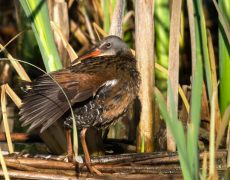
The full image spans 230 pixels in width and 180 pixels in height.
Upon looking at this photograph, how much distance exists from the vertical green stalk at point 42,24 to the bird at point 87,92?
0.15 metres

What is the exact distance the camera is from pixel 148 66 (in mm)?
4016

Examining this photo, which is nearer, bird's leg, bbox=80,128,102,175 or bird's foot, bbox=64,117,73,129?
bird's leg, bbox=80,128,102,175

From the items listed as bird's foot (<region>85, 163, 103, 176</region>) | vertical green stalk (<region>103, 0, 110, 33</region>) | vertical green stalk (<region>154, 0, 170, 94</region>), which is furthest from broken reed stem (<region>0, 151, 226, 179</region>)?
vertical green stalk (<region>154, 0, 170, 94</region>)

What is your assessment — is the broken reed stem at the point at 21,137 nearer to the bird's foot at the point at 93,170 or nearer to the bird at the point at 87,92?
the bird at the point at 87,92

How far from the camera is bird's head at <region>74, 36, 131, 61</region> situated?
4121mm

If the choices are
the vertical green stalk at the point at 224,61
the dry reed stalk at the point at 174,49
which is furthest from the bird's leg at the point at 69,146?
the vertical green stalk at the point at 224,61

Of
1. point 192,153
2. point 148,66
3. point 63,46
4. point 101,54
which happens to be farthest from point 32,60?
point 192,153

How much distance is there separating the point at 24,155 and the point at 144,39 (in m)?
1.02

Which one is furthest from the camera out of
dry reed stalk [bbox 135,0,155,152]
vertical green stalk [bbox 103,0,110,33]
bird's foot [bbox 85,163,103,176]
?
vertical green stalk [bbox 103,0,110,33]

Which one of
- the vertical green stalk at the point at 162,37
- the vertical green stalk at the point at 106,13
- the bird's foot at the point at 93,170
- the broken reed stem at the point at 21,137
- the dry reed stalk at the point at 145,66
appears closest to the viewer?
the bird's foot at the point at 93,170

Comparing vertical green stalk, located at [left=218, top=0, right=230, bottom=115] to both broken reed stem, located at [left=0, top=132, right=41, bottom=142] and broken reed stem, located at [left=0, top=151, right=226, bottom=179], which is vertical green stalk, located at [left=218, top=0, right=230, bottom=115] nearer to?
broken reed stem, located at [left=0, top=151, right=226, bottom=179]

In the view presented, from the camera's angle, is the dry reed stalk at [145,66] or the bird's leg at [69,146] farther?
the dry reed stalk at [145,66]

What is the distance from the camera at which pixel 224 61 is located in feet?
13.2

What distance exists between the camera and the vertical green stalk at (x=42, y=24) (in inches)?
144
